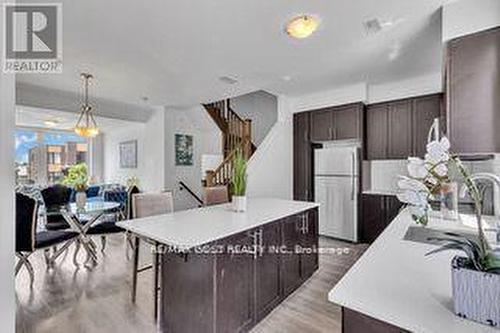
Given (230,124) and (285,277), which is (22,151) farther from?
(285,277)

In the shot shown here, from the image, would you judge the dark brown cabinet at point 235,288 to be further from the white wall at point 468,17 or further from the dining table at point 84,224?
the dining table at point 84,224

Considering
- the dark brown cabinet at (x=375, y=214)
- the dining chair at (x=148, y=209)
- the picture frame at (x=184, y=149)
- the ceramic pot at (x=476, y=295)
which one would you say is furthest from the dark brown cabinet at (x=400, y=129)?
the picture frame at (x=184, y=149)

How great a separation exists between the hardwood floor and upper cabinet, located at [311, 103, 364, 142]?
84.0 inches

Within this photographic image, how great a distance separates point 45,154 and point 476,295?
9140mm

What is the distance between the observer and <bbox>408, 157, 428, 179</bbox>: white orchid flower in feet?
3.87

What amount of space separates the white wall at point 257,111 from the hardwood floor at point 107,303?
195 inches

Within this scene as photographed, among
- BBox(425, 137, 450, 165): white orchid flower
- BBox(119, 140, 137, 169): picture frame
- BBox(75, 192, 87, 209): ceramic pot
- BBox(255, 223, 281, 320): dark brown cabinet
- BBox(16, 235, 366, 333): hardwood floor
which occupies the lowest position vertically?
BBox(16, 235, 366, 333): hardwood floor

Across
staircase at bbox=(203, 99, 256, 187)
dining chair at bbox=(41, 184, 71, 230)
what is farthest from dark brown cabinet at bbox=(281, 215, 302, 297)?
staircase at bbox=(203, 99, 256, 187)

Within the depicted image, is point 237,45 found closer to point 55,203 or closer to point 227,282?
point 227,282

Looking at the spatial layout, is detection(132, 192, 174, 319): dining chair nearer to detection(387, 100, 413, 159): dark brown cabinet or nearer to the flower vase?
the flower vase

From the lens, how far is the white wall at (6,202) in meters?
1.19

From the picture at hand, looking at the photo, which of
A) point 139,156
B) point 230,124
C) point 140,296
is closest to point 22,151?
point 139,156

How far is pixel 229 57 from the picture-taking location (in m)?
3.19

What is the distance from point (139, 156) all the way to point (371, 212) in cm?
555
